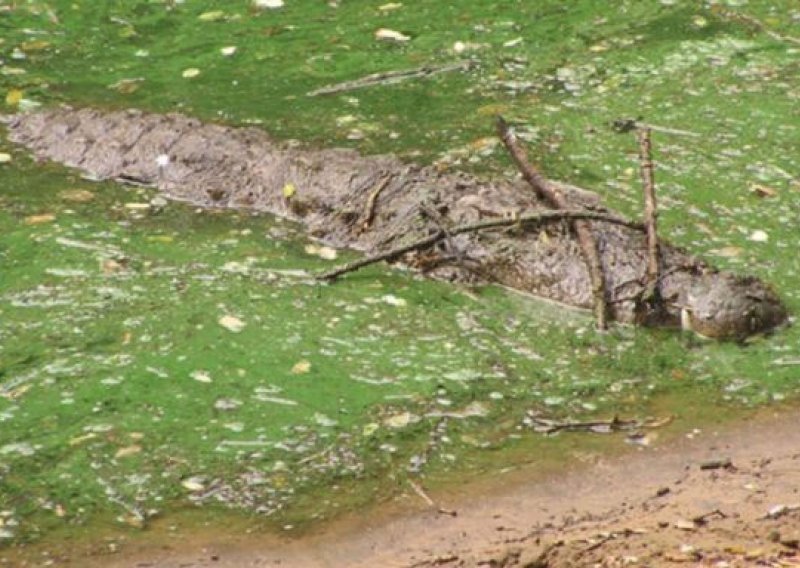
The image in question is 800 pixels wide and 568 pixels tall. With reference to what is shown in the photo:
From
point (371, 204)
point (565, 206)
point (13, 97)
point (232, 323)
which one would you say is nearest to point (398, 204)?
point (371, 204)

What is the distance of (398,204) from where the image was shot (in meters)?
5.75

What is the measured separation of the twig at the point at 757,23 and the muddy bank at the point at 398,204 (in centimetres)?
213

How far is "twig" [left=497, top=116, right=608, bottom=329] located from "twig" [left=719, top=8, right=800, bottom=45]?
6.29ft

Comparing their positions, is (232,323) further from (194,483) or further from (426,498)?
(426,498)

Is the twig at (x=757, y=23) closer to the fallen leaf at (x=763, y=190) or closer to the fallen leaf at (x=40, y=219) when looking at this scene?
the fallen leaf at (x=763, y=190)

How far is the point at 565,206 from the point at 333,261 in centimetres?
85

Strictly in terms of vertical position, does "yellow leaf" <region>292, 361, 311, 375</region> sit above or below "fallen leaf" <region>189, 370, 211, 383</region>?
below

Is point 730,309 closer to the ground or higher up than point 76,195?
closer to the ground

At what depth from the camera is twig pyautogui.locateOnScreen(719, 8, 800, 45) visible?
291 inches

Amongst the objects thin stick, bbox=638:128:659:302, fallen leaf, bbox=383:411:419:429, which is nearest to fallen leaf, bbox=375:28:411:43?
thin stick, bbox=638:128:659:302

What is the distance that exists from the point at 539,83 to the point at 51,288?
2.63 m

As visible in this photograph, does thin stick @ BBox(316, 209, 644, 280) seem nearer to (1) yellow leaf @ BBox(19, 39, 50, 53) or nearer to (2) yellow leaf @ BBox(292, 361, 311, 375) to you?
(2) yellow leaf @ BBox(292, 361, 311, 375)

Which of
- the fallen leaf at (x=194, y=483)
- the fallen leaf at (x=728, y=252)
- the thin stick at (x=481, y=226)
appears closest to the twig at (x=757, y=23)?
the fallen leaf at (x=728, y=252)

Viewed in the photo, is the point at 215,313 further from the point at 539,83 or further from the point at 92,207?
the point at 539,83
